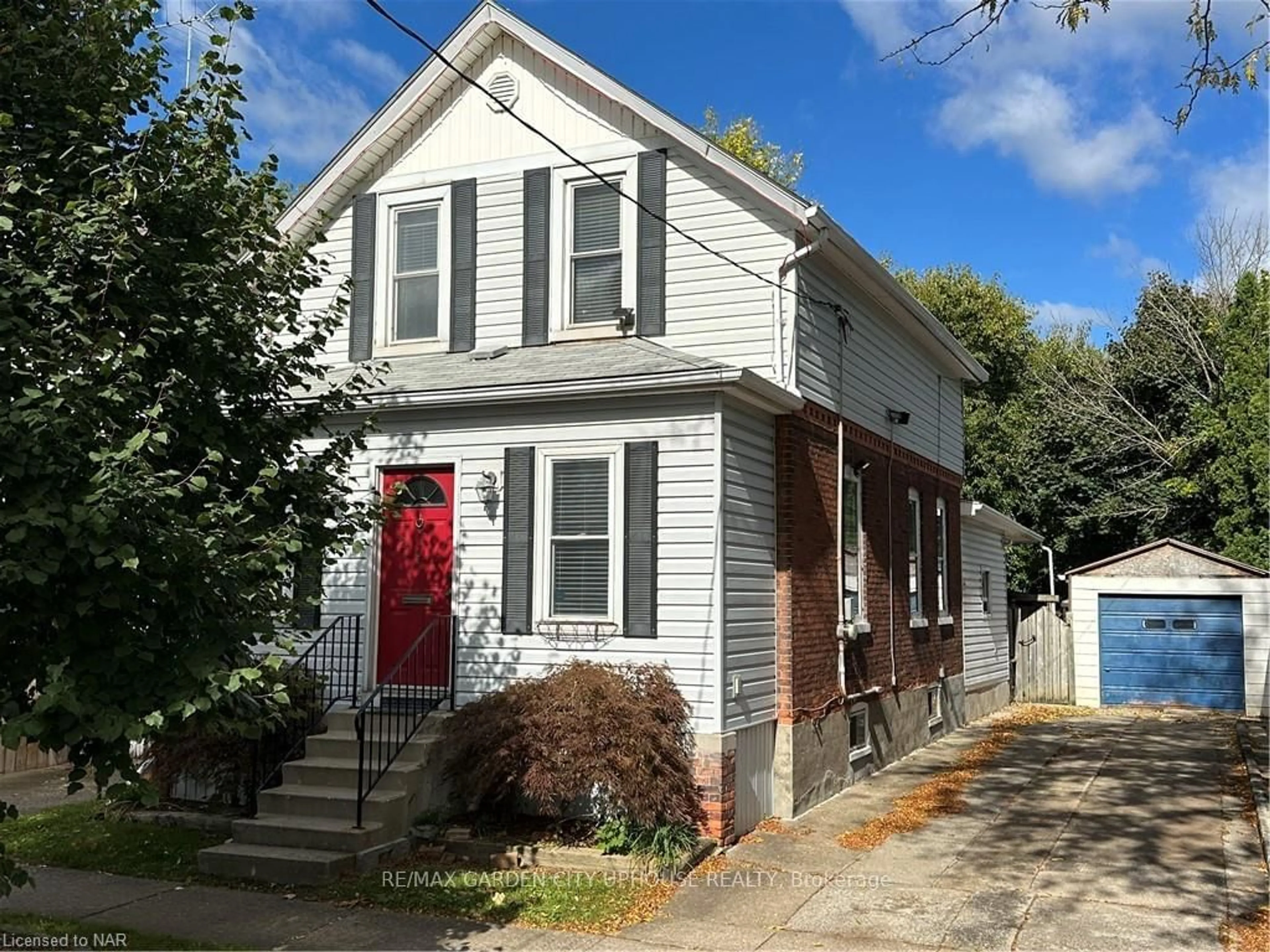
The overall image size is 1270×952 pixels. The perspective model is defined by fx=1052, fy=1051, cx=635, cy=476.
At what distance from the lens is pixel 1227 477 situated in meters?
23.4

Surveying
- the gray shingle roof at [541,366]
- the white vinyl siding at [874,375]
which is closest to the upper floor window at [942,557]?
the white vinyl siding at [874,375]

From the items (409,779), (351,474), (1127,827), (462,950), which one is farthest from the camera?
(351,474)

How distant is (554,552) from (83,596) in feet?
17.7

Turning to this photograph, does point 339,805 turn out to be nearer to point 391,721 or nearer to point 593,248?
point 391,721

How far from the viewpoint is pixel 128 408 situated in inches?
211

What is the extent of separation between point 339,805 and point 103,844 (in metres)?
2.29

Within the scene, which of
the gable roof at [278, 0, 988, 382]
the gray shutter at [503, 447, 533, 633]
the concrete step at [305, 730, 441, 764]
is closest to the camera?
the concrete step at [305, 730, 441, 764]

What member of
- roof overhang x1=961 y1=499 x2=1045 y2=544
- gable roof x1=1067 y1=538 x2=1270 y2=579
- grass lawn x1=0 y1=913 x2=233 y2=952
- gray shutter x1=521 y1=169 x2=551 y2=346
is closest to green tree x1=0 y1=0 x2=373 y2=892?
grass lawn x1=0 y1=913 x2=233 y2=952

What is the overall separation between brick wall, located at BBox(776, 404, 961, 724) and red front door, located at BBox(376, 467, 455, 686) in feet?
10.9

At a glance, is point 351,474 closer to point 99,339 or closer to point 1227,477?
point 99,339

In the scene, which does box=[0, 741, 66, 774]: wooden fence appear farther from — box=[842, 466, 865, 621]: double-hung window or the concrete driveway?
box=[842, 466, 865, 621]: double-hung window

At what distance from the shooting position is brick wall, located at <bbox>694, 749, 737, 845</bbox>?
8.93 m

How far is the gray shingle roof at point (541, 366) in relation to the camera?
9.67 metres

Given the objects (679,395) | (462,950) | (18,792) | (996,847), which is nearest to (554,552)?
(679,395)
